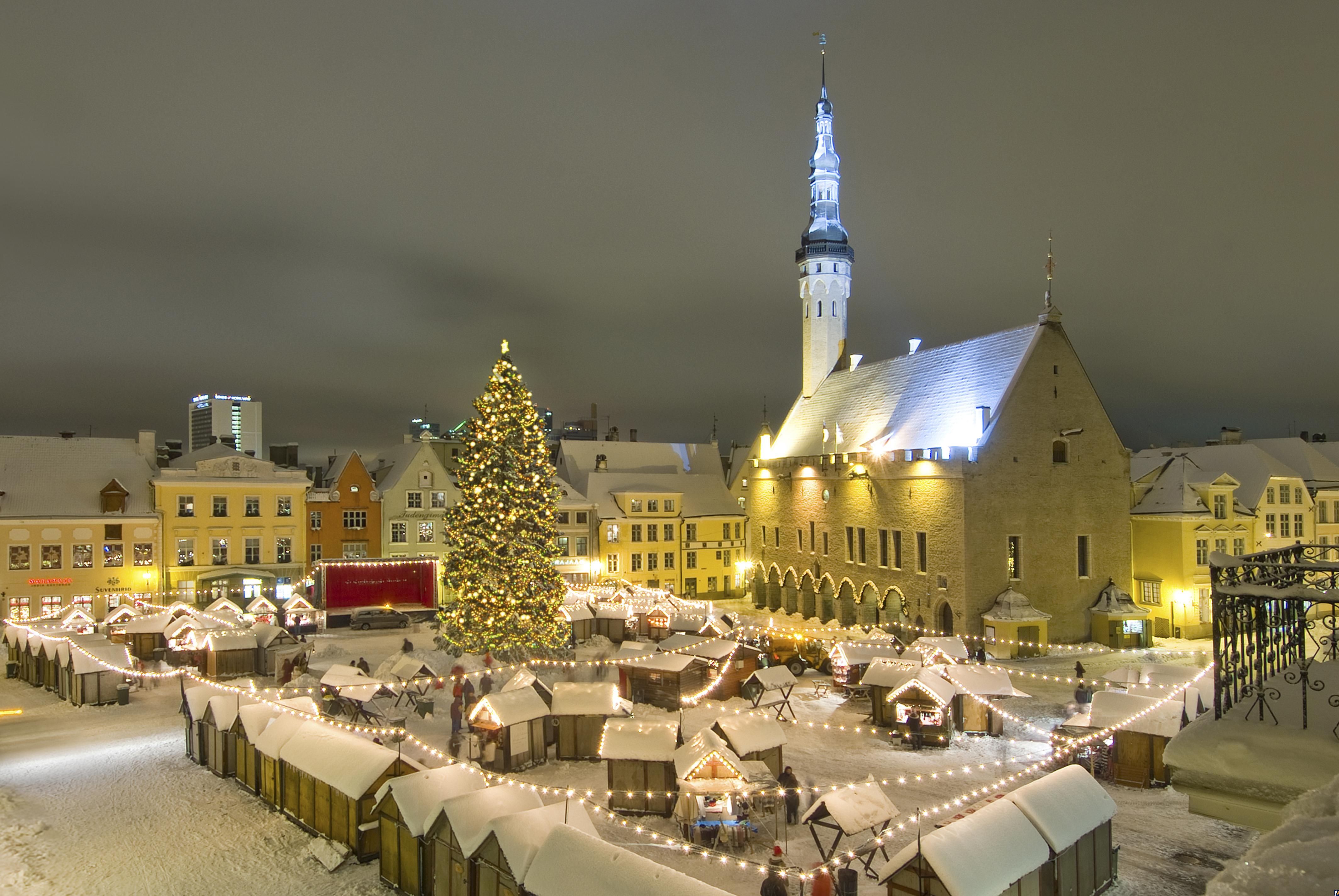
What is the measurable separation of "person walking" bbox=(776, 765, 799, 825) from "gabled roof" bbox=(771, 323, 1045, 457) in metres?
24.0

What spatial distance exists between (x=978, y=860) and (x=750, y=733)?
708 cm

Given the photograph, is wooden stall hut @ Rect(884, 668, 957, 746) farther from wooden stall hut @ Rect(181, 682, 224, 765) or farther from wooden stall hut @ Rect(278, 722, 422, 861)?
wooden stall hut @ Rect(181, 682, 224, 765)

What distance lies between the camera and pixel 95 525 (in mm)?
42344

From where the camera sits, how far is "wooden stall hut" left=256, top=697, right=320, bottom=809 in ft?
58.0

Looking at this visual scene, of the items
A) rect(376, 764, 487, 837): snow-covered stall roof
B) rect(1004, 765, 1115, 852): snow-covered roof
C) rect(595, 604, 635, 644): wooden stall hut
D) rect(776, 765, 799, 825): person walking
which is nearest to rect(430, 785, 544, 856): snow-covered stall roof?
rect(376, 764, 487, 837): snow-covered stall roof

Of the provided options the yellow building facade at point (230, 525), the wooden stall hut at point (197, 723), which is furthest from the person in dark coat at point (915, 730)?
the yellow building facade at point (230, 525)

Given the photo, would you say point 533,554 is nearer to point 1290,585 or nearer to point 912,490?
point 912,490

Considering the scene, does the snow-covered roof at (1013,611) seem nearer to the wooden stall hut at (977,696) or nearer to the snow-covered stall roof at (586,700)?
the wooden stall hut at (977,696)

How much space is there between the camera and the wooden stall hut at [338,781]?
611 inches

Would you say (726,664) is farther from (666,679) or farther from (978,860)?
(978,860)

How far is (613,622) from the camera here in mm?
39344

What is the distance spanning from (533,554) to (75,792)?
1612cm

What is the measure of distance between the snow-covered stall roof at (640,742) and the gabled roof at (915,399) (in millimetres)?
24454

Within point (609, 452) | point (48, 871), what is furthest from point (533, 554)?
point (609, 452)
